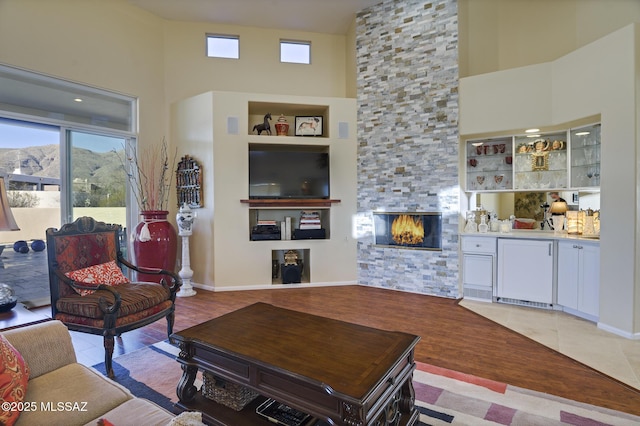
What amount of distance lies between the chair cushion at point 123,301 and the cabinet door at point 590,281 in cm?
437

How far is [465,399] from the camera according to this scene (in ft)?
6.97

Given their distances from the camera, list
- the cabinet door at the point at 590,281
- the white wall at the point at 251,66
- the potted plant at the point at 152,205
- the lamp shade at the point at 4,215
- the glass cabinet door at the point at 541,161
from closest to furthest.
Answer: the lamp shade at the point at 4,215 < the cabinet door at the point at 590,281 < the glass cabinet door at the point at 541,161 < the potted plant at the point at 152,205 < the white wall at the point at 251,66

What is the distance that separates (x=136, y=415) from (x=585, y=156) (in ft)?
16.2

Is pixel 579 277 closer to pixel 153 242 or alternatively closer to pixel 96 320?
pixel 96 320

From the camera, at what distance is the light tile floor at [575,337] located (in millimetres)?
2570

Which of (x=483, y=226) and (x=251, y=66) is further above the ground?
(x=251, y=66)

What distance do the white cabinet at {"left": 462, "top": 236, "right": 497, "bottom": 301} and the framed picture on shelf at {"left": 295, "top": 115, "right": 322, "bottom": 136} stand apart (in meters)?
2.83

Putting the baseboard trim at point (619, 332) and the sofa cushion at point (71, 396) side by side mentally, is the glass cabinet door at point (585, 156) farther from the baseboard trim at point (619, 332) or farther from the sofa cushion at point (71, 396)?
the sofa cushion at point (71, 396)

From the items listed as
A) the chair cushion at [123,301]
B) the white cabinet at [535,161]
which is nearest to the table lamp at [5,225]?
the chair cushion at [123,301]

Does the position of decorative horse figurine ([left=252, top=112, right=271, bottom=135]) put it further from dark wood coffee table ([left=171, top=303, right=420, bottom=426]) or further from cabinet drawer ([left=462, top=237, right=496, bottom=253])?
dark wood coffee table ([left=171, top=303, right=420, bottom=426])

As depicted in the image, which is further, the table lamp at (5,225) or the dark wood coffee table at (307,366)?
the table lamp at (5,225)

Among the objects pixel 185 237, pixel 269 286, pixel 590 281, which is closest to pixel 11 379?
pixel 185 237

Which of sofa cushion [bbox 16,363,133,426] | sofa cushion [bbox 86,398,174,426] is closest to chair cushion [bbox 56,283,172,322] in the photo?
sofa cushion [bbox 16,363,133,426]

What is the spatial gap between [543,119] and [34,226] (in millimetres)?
6568
